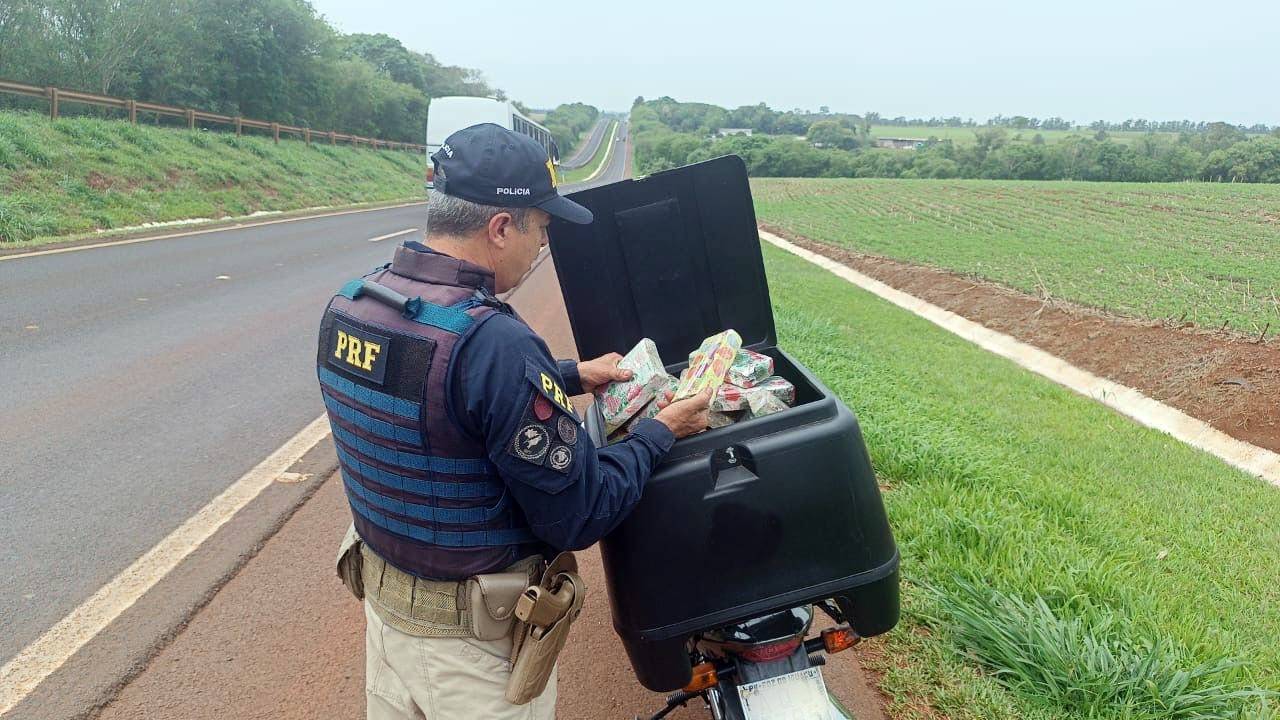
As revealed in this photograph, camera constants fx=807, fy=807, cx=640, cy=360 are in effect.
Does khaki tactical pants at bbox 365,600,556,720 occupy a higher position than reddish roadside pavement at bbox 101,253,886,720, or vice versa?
khaki tactical pants at bbox 365,600,556,720

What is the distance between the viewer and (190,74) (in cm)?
3028

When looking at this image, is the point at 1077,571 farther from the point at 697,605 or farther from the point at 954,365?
the point at 954,365

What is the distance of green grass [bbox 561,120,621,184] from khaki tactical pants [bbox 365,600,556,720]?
51.7 metres

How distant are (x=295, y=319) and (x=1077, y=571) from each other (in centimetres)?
759

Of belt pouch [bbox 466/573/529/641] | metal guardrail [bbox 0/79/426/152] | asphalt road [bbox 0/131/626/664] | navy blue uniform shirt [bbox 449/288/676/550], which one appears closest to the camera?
navy blue uniform shirt [bbox 449/288/676/550]

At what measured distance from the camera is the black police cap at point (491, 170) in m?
1.70

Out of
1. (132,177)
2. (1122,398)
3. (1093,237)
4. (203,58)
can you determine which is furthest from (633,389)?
(203,58)

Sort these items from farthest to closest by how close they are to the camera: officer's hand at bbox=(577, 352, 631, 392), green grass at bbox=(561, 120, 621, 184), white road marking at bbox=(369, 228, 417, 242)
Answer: green grass at bbox=(561, 120, 621, 184) < white road marking at bbox=(369, 228, 417, 242) < officer's hand at bbox=(577, 352, 631, 392)

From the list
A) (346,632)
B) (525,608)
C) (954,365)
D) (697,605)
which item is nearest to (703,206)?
(697,605)

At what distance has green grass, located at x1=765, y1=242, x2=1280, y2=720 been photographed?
2756 mm

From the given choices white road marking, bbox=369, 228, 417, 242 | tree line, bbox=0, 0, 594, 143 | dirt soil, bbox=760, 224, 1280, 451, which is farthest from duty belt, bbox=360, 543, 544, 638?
tree line, bbox=0, 0, 594, 143

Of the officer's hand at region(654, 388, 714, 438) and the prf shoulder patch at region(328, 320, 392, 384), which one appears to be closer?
the prf shoulder patch at region(328, 320, 392, 384)

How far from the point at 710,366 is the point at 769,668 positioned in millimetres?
809

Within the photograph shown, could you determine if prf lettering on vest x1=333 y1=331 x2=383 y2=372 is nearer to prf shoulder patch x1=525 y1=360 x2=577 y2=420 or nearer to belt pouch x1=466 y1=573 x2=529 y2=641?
prf shoulder patch x1=525 y1=360 x2=577 y2=420
